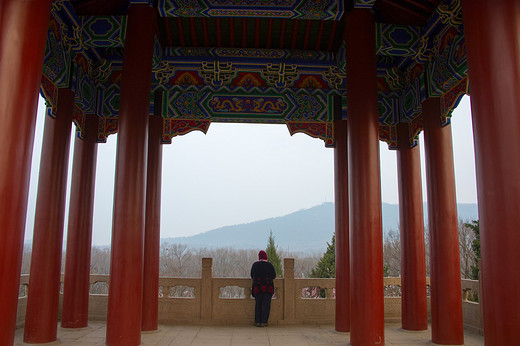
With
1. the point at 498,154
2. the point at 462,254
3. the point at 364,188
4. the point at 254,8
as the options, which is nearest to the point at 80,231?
the point at 254,8

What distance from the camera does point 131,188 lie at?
254 inches

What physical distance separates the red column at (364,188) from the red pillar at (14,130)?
4.46 metres

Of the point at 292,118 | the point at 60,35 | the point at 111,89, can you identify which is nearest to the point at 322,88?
the point at 292,118

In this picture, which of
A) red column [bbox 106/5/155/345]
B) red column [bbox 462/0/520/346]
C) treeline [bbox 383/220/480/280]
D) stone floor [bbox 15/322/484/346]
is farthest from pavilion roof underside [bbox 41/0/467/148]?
treeline [bbox 383/220/480/280]

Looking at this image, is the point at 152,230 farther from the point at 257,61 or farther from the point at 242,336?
the point at 257,61

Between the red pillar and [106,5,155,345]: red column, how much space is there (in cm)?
247

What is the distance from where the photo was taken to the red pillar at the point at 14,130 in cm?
363

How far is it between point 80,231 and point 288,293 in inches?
185

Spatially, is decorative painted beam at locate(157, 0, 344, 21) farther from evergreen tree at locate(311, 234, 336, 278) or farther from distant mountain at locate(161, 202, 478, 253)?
distant mountain at locate(161, 202, 478, 253)

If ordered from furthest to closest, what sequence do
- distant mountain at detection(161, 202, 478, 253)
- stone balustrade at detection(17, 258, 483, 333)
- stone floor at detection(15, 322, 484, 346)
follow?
distant mountain at detection(161, 202, 478, 253)
stone balustrade at detection(17, 258, 483, 333)
stone floor at detection(15, 322, 484, 346)

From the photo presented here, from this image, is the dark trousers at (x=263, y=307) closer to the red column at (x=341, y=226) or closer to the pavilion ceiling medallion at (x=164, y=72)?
the red column at (x=341, y=226)

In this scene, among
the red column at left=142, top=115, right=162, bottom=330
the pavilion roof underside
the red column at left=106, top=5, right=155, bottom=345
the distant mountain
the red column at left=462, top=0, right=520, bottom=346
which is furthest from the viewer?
the distant mountain

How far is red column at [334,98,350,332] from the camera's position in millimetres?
9078

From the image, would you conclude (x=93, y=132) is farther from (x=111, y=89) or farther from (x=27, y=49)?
(x=27, y=49)
